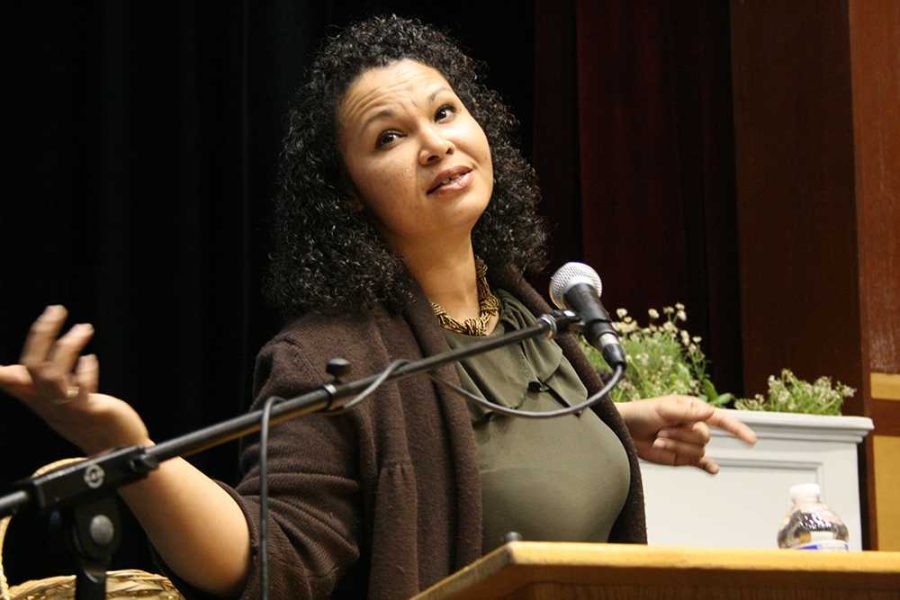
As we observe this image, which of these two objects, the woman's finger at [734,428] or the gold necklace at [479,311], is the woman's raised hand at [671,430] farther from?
the gold necklace at [479,311]

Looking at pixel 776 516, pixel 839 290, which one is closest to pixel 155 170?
pixel 776 516

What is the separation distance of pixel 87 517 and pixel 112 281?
1.64 meters

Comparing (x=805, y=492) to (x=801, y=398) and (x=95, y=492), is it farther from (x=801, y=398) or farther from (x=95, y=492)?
(x=95, y=492)

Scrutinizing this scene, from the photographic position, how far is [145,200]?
2861mm

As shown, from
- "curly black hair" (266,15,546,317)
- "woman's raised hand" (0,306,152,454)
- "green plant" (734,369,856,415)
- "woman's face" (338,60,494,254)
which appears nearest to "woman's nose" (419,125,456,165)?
"woman's face" (338,60,494,254)

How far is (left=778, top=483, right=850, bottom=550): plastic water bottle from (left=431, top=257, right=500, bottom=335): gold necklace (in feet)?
2.41

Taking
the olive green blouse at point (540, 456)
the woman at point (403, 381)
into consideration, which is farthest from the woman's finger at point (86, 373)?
the olive green blouse at point (540, 456)

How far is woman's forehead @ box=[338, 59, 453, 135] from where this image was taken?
2.12 metres

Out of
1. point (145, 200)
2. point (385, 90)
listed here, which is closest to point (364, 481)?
point (385, 90)

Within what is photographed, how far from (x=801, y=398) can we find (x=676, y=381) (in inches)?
12.6

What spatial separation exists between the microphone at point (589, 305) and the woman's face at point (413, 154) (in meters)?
0.42

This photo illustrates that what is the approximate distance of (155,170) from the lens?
2.87m

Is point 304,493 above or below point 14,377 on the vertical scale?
below

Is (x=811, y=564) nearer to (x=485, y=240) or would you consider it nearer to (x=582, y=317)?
(x=582, y=317)
